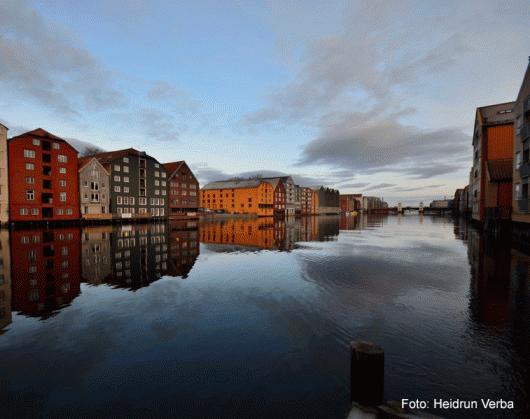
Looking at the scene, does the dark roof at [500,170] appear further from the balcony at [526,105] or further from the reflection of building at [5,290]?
the reflection of building at [5,290]

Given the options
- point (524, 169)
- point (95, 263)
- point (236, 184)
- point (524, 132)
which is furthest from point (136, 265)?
point (236, 184)

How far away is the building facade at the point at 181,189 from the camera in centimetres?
8888

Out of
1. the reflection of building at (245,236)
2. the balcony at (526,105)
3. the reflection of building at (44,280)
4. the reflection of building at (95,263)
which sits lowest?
the reflection of building at (245,236)

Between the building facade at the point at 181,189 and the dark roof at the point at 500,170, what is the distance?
8198 centimetres

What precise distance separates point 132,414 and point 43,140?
71561mm

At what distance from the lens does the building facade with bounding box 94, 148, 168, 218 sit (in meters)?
71.2

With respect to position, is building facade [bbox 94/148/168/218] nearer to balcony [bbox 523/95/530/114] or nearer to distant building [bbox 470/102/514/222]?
distant building [bbox 470/102/514/222]

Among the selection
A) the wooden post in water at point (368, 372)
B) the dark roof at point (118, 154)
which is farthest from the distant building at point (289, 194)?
the wooden post in water at point (368, 372)

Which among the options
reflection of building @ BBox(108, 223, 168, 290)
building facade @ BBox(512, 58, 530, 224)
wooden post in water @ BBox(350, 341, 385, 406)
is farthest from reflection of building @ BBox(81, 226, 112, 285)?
building facade @ BBox(512, 58, 530, 224)

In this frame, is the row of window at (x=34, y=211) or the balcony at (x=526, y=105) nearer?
the balcony at (x=526, y=105)

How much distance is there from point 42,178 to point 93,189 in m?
10.5

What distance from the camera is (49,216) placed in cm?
5722

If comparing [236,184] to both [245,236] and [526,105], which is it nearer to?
[245,236]

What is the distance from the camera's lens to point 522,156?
107 feet
